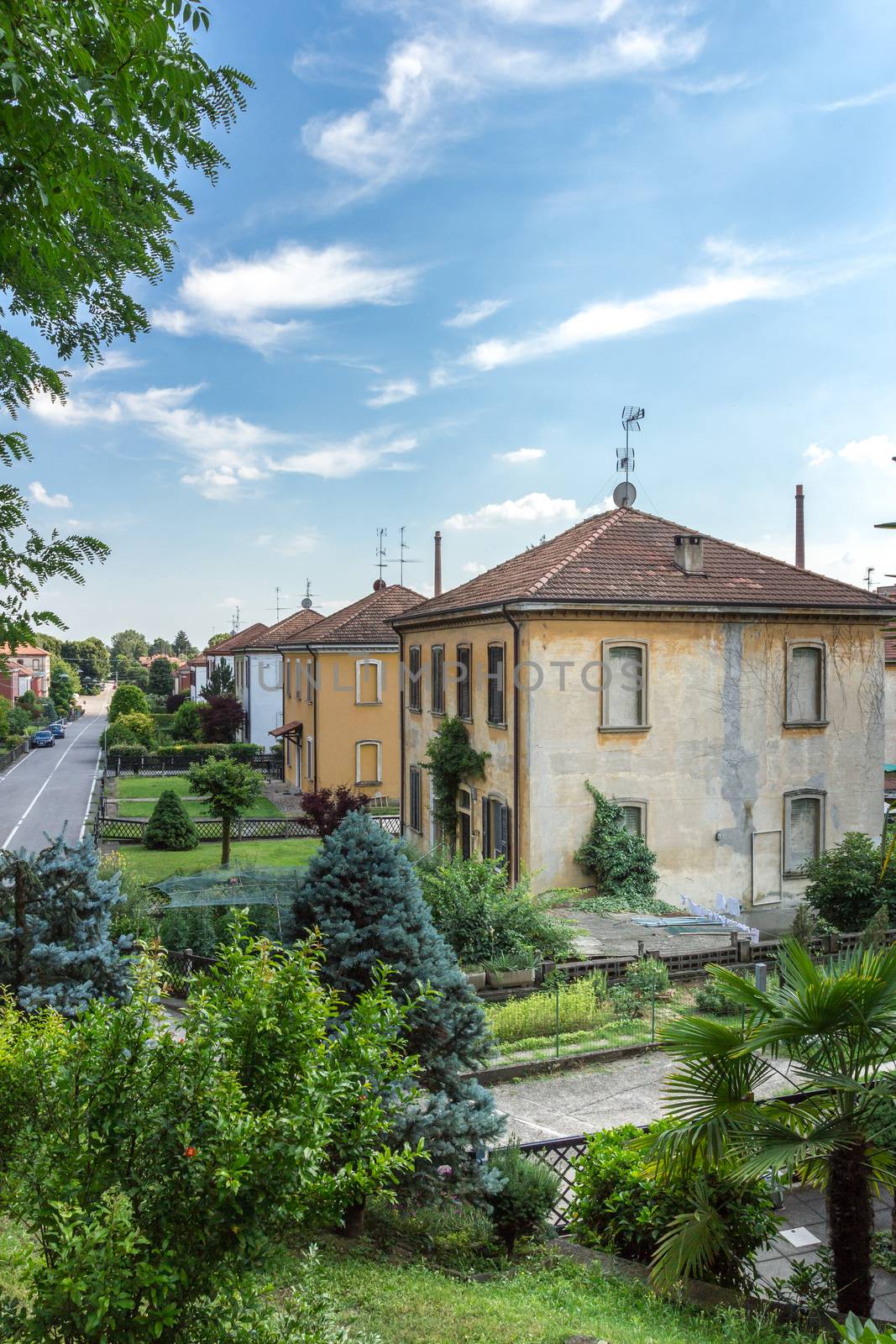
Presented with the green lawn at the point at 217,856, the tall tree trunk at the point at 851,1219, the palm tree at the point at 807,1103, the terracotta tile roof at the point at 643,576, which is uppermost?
the terracotta tile roof at the point at 643,576

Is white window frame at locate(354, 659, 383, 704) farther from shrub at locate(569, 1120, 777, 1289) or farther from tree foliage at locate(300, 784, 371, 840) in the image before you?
shrub at locate(569, 1120, 777, 1289)

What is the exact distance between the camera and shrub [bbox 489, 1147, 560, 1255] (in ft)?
24.3

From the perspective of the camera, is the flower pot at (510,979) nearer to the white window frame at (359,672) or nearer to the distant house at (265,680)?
the white window frame at (359,672)

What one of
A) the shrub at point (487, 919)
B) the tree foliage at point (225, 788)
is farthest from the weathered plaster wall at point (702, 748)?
the tree foliage at point (225, 788)

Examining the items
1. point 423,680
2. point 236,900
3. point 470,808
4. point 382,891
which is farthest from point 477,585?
point 382,891

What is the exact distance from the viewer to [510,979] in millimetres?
15102

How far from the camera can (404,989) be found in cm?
765

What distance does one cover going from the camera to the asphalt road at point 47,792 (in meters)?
32.4

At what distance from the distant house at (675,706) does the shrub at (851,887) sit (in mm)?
2316

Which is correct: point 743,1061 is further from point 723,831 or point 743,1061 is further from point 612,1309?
point 723,831

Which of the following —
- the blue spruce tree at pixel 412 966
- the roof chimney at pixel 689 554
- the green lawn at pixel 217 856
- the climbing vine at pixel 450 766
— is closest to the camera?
the blue spruce tree at pixel 412 966

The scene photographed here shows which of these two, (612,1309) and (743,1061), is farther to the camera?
(743,1061)

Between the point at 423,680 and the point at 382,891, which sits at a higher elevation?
the point at 423,680

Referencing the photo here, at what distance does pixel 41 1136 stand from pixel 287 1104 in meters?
0.95
